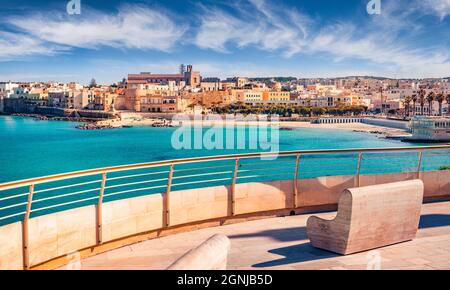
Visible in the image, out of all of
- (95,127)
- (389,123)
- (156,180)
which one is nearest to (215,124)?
(95,127)

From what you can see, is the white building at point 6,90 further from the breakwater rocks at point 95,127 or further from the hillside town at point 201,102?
the breakwater rocks at point 95,127

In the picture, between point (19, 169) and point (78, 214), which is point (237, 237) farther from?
point (19, 169)

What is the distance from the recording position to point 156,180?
5371 mm

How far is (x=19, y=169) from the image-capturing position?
1823 inches

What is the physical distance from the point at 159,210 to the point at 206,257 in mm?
2556

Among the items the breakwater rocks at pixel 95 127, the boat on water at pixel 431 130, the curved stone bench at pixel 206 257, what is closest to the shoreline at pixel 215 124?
the breakwater rocks at pixel 95 127

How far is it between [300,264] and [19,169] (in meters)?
46.6

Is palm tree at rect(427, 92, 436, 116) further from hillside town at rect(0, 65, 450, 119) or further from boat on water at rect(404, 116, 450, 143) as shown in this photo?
boat on water at rect(404, 116, 450, 143)

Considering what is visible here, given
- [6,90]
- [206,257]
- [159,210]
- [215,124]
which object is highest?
[6,90]

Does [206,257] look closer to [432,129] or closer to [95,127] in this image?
[432,129]

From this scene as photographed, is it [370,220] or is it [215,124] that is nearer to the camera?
[370,220]

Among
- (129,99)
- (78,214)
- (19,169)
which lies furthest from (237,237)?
(129,99)

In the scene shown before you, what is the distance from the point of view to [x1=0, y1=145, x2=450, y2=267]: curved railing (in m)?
4.62
